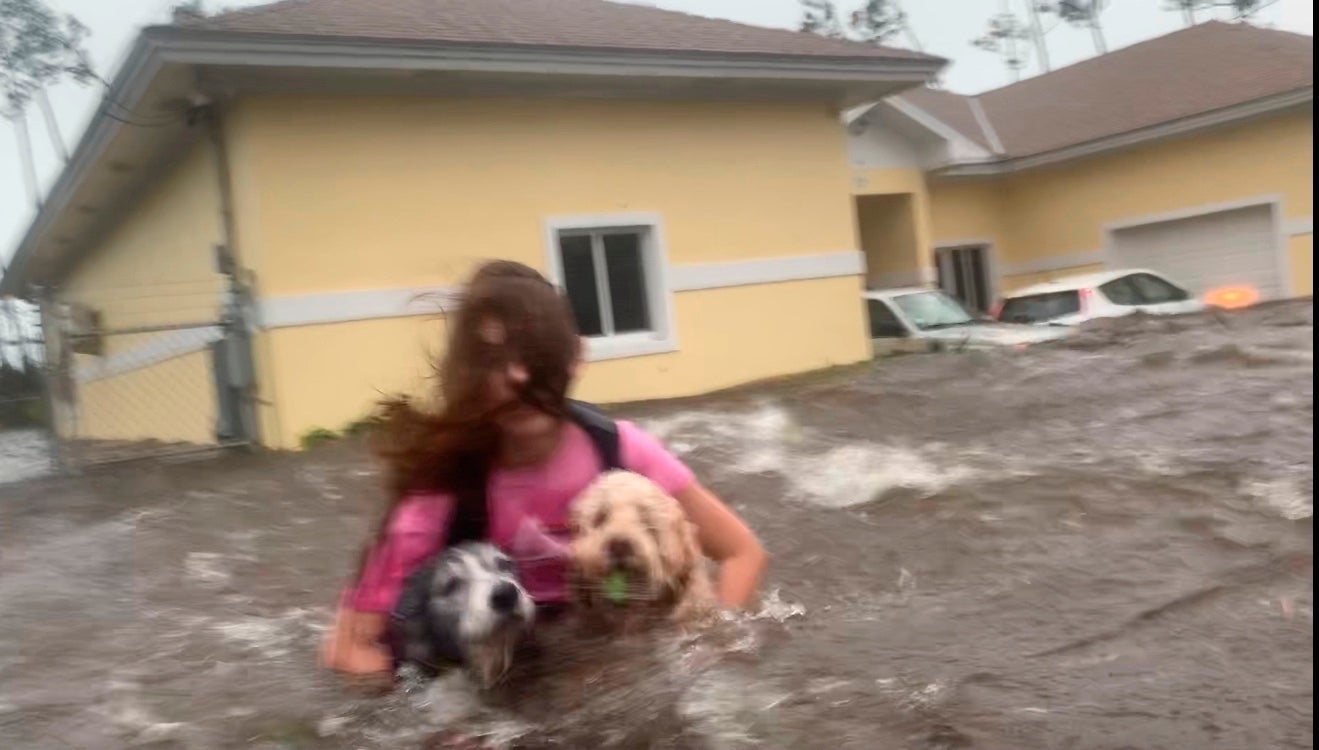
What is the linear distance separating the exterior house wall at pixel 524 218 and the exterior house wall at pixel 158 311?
97 cm

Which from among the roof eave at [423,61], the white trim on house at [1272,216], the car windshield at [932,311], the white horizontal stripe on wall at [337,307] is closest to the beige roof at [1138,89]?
the white trim on house at [1272,216]

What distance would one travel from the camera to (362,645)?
2.90 meters

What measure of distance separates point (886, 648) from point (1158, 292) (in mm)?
12936

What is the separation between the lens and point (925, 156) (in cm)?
1939

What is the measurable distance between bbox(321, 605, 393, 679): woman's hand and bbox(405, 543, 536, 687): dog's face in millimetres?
106

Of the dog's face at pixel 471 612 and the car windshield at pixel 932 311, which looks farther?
the car windshield at pixel 932 311

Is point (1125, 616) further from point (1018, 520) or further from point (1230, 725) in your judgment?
point (1018, 520)

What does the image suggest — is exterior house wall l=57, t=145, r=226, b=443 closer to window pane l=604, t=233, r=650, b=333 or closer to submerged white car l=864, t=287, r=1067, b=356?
window pane l=604, t=233, r=650, b=333

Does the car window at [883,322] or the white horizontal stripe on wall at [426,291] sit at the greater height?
the white horizontal stripe on wall at [426,291]

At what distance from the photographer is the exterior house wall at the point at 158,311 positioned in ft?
35.4

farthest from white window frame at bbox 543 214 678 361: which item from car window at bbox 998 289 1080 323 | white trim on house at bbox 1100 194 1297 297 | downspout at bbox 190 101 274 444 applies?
white trim on house at bbox 1100 194 1297 297

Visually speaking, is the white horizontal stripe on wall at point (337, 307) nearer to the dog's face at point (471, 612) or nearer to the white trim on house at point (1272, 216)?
the dog's face at point (471, 612)

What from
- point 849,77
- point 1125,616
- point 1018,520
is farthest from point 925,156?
point 1125,616

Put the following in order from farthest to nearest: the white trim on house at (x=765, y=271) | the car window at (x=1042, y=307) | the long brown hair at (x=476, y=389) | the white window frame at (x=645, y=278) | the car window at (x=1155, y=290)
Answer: the car window at (x=1155, y=290), the car window at (x=1042, y=307), the white trim on house at (x=765, y=271), the white window frame at (x=645, y=278), the long brown hair at (x=476, y=389)
